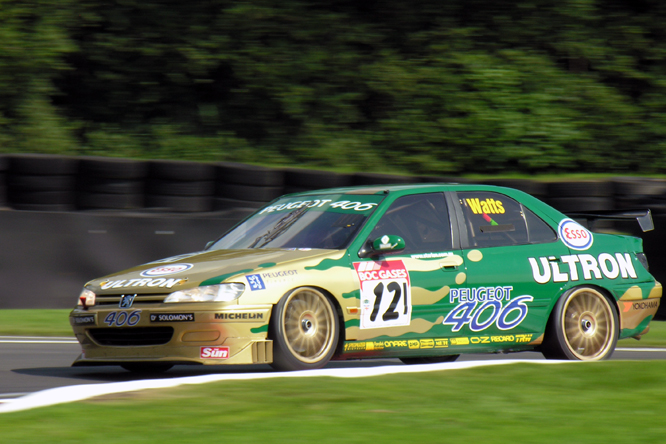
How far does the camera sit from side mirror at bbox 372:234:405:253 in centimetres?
668

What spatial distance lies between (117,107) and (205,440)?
599 inches

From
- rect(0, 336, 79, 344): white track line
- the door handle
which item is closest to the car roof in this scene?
the door handle

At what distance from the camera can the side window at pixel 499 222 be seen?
7387 millimetres

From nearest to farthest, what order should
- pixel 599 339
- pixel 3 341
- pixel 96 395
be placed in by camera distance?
pixel 96 395 → pixel 599 339 → pixel 3 341

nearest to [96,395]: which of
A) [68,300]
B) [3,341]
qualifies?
[3,341]

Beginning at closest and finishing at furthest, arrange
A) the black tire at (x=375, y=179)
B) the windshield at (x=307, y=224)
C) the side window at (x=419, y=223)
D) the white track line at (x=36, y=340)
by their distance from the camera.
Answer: the windshield at (x=307, y=224) → the side window at (x=419, y=223) → the white track line at (x=36, y=340) → the black tire at (x=375, y=179)

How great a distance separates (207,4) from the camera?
19.2 meters

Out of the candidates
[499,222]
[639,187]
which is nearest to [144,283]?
[499,222]

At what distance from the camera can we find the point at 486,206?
24.7ft

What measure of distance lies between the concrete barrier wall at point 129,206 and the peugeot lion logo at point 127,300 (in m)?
4.44

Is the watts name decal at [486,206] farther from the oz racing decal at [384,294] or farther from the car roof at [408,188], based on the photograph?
the oz racing decal at [384,294]

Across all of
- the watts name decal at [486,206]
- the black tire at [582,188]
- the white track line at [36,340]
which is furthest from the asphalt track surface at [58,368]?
the black tire at [582,188]

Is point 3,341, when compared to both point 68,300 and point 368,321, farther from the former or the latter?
point 368,321

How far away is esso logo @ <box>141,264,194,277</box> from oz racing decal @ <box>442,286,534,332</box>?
1922 mm
